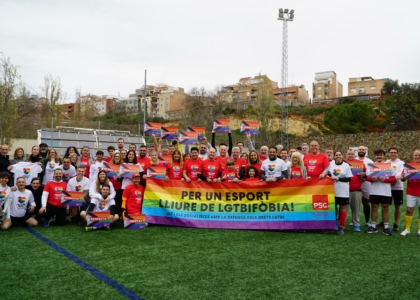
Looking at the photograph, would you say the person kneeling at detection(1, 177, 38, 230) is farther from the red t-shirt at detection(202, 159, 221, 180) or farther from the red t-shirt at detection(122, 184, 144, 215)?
the red t-shirt at detection(202, 159, 221, 180)

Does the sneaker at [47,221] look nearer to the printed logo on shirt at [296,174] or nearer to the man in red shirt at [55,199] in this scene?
the man in red shirt at [55,199]

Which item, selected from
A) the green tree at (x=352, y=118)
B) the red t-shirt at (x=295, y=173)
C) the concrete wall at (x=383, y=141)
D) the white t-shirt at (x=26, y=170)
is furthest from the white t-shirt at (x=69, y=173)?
the green tree at (x=352, y=118)

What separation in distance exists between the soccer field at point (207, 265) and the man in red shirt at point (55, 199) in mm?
778

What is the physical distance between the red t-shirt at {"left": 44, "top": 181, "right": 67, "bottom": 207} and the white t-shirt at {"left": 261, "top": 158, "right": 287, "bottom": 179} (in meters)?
4.70

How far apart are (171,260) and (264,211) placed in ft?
9.14

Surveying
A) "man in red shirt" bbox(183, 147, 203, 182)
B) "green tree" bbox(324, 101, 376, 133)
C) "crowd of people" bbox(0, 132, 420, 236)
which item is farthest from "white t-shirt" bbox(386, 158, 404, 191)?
"green tree" bbox(324, 101, 376, 133)

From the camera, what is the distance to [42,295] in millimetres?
3705

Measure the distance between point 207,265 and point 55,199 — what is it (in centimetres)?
462

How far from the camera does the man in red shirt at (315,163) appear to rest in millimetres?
7156

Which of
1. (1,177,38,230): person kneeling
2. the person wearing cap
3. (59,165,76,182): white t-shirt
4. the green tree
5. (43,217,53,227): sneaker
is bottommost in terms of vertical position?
(43,217,53,227): sneaker

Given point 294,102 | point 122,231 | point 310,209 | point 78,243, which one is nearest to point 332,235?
point 310,209

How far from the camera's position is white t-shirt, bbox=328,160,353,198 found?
6.80 metres

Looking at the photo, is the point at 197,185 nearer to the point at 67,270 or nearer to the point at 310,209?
the point at 310,209

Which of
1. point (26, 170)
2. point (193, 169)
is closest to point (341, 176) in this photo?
point (193, 169)
